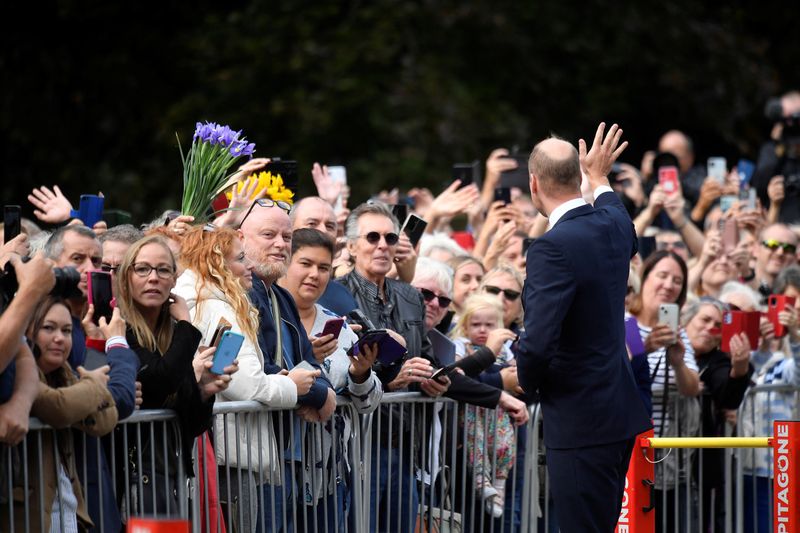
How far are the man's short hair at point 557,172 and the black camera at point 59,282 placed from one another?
208 cm

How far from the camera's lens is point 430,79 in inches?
707

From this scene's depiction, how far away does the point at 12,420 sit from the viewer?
5.70 m

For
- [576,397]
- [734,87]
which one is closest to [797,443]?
[576,397]

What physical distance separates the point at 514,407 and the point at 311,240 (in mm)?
1548

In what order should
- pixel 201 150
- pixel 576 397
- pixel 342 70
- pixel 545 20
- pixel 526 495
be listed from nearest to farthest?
pixel 576 397, pixel 201 150, pixel 526 495, pixel 342 70, pixel 545 20

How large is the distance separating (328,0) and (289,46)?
2.69 feet

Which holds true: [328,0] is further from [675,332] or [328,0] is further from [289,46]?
[675,332]

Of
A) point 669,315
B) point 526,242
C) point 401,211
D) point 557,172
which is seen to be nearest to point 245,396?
point 557,172

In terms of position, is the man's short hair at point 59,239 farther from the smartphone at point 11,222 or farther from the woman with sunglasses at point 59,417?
the woman with sunglasses at point 59,417

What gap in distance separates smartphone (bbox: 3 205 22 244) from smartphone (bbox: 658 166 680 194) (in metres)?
5.69

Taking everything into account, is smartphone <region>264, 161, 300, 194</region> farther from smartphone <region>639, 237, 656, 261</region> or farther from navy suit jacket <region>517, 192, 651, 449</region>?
smartphone <region>639, 237, 656, 261</region>

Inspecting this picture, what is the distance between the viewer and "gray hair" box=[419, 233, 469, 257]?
32.8ft

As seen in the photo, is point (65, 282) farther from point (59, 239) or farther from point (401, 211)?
point (401, 211)

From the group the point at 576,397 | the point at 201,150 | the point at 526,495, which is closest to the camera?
the point at 576,397
